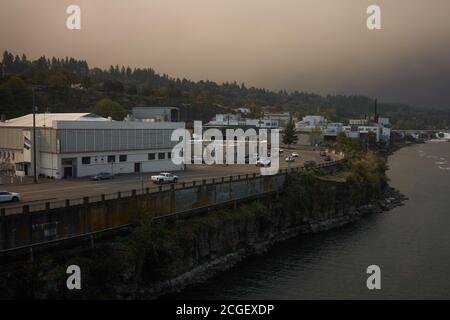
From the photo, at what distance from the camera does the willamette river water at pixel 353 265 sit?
21750 millimetres

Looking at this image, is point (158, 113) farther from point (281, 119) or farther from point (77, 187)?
point (281, 119)

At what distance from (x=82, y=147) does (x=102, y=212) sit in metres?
13.0

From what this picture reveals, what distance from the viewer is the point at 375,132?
124 metres

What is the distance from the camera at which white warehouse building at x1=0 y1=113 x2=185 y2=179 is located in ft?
103

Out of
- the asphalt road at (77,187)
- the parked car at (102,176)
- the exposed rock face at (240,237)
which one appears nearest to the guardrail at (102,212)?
the exposed rock face at (240,237)

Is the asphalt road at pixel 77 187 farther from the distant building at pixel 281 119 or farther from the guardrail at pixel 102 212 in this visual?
the distant building at pixel 281 119

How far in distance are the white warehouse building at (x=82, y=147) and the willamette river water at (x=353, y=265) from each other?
490 inches

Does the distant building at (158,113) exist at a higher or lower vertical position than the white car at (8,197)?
higher

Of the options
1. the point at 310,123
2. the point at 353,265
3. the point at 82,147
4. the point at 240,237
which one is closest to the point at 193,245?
the point at 240,237

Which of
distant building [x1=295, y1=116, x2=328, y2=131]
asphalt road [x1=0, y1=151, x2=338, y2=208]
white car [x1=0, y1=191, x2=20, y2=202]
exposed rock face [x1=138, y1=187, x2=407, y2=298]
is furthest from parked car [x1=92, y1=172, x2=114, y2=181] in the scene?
distant building [x1=295, y1=116, x2=328, y2=131]

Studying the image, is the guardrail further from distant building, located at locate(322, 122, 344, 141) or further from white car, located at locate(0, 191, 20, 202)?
distant building, located at locate(322, 122, 344, 141)

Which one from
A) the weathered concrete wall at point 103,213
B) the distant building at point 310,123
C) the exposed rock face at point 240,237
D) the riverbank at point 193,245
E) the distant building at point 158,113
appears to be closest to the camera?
the riverbank at point 193,245

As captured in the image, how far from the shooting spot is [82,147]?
1273 inches
